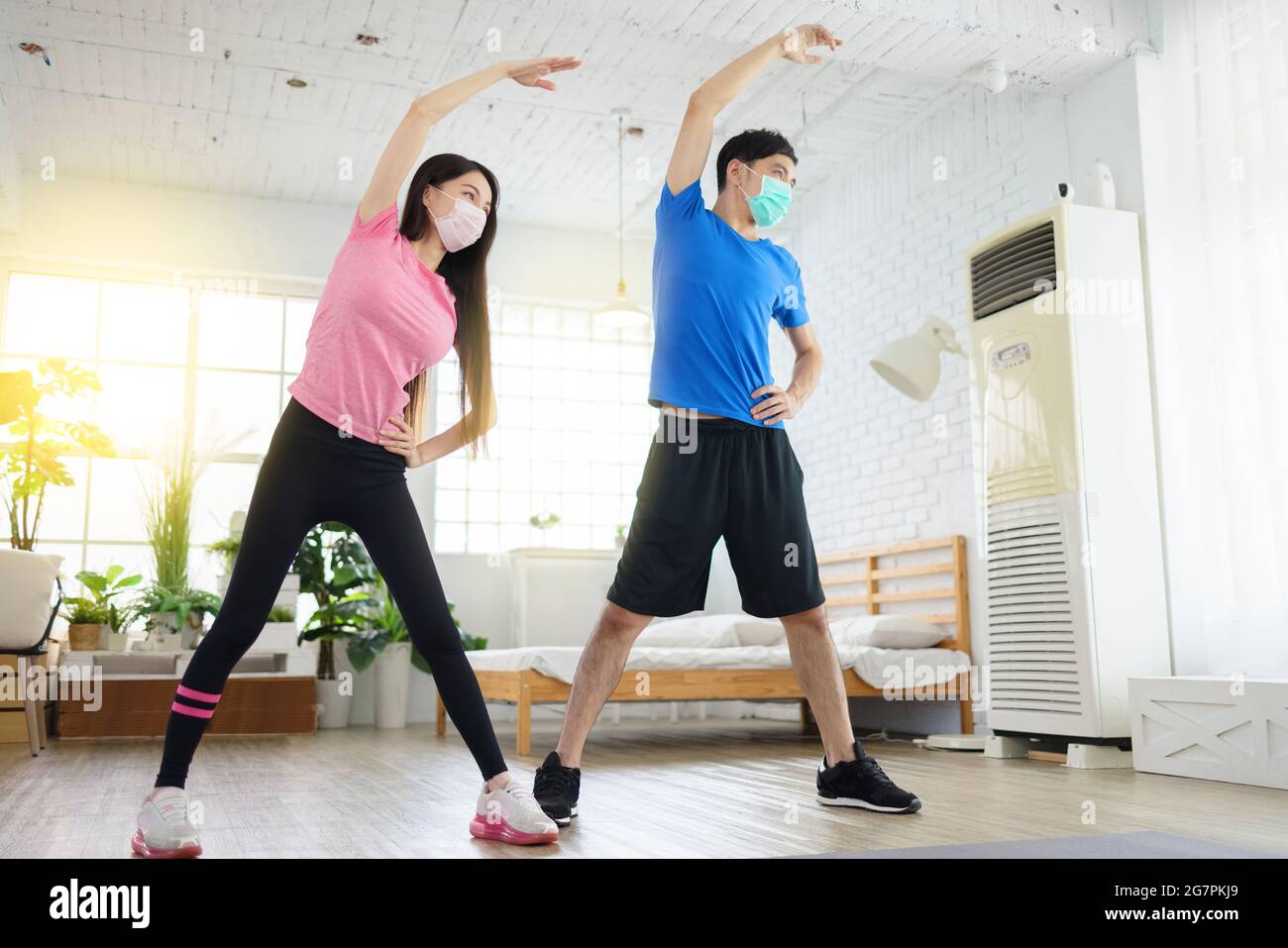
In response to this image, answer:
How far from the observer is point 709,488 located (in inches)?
94.8

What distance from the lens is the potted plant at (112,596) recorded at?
5.44 m

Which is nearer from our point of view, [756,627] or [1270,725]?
[1270,725]

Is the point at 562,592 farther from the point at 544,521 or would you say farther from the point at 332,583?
the point at 332,583

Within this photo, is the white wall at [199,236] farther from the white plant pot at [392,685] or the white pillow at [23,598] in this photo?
the white pillow at [23,598]

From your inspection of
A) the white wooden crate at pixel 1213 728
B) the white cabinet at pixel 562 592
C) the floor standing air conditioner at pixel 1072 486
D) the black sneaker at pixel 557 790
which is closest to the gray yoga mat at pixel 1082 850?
the black sneaker at pixel 557 790

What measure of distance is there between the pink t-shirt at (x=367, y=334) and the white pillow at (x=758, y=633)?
359 centimetres

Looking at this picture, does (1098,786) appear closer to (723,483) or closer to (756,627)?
(723,483)

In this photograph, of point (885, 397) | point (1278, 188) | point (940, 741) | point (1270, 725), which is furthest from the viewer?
point (885, 397)


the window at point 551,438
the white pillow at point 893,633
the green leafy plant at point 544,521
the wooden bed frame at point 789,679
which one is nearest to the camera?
the wooden bed frame at point 789,679

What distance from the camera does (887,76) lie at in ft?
17.2

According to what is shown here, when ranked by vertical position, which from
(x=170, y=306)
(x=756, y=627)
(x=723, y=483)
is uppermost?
(x=170, y=306)

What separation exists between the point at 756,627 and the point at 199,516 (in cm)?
333

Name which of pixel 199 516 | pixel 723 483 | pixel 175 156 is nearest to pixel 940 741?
pixel 723 483
